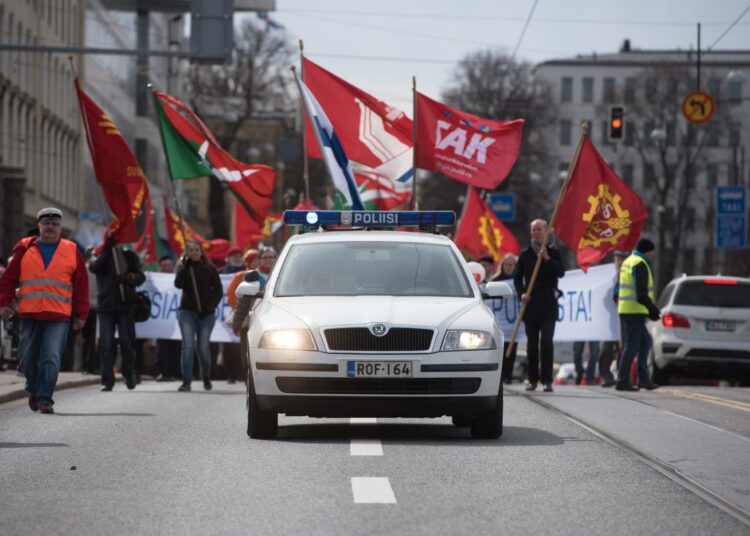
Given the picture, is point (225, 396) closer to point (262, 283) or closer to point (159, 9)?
point (262, 283)

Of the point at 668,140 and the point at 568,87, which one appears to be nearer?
the point at 668,140

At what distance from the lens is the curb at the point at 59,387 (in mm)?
19141

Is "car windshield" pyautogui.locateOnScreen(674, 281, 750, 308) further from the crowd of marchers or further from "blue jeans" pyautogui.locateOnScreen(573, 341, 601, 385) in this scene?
"blue jeans" pyautogui.locateOnScreen(573, 341, 601, 385)

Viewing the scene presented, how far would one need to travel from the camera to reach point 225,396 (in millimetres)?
20766

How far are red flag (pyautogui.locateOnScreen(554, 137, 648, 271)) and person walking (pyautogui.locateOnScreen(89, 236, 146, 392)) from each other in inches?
206

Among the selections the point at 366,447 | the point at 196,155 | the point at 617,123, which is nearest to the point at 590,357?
the point at 196,155

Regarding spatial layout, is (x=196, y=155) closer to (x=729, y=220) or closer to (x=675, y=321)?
(x=675, y=321)

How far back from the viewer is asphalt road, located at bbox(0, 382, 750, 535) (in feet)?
29.5

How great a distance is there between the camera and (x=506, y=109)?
97375mm

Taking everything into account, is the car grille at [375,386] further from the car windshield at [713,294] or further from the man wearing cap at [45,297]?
the car windshield at [713,294]

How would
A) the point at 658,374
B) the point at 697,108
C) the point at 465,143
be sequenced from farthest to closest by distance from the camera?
the point at 697,108 < the point at 658,374 < the point at 465,143

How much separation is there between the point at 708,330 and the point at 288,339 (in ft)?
46.3

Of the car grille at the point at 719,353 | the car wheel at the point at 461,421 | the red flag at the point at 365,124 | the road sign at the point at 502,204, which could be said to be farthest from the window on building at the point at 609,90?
the car wheel at the point at 461,421

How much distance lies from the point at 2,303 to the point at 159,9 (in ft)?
188
